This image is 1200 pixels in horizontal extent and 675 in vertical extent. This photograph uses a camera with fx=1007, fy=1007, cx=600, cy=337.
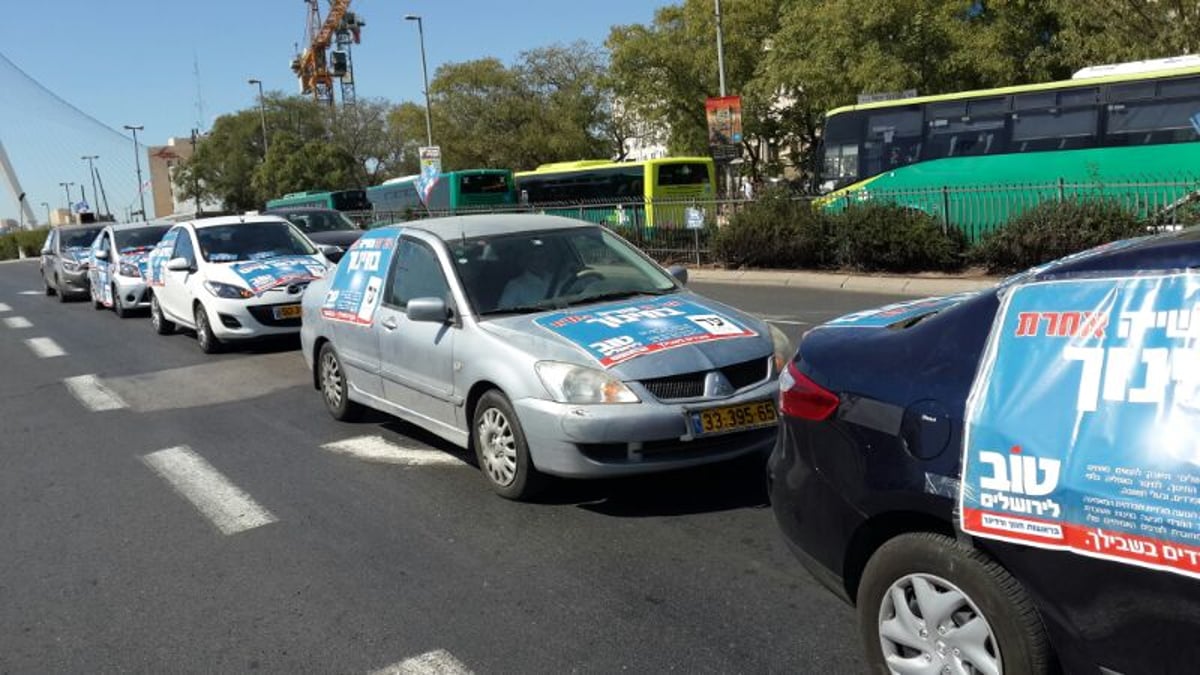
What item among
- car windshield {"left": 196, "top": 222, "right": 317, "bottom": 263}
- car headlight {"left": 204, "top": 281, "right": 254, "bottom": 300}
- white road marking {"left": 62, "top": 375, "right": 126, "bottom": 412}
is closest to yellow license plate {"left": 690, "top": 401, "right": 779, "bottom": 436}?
white road marking {"left": 62, "top": 375, "right": 126, "bottom": 412}

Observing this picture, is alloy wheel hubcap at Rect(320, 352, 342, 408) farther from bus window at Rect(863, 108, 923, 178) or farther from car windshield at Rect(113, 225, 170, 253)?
bus window at Rect(863, 108, 923, 178)

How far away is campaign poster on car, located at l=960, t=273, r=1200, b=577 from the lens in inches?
91.1

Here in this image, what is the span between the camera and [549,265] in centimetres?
634

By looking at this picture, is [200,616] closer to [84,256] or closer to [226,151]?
[84,256]

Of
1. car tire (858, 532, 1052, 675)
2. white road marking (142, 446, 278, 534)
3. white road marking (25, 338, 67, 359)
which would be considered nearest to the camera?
car tire (858, 532, 1052, 675)

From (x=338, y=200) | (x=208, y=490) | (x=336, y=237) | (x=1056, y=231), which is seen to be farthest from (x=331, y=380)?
(x=338, y=200)

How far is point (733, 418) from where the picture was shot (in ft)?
16.7

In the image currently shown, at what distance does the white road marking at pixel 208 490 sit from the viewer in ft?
18.2

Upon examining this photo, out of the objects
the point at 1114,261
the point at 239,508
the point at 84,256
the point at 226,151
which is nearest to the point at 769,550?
the point at 1114,261

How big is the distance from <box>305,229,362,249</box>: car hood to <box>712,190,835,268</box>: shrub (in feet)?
23.2

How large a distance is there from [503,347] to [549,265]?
1048 millimetres

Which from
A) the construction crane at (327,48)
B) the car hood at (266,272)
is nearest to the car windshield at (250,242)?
the car hood at (266,272)

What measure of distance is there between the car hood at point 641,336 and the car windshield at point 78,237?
19.2 m

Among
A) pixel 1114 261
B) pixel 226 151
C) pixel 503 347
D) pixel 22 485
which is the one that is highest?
pixel 226 151
